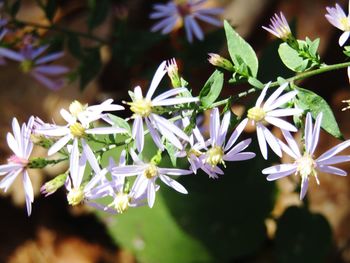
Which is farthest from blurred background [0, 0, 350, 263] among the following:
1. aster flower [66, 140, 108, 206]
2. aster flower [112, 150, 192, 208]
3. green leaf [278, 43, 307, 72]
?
aster flower [66, 140, 108, 206]

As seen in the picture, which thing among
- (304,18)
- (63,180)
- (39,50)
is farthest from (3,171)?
(304,18)

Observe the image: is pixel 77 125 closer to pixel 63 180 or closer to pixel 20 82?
pixel 63 180

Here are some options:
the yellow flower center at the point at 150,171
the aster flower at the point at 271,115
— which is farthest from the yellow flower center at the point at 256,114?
the yellow flower center at the point at 150,171

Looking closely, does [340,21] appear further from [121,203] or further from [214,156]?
[121,203]

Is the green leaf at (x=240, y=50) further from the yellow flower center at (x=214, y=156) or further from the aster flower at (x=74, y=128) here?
the aster flower at (x=74, y=128)

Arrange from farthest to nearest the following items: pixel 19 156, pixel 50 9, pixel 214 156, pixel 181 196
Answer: pixel 181 196
pixel 50 9
pixel 19 156
pixel 214 156

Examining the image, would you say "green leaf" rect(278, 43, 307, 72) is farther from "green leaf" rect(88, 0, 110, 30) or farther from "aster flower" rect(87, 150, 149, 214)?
"green leaf" rect(88, 0, 110, 30)

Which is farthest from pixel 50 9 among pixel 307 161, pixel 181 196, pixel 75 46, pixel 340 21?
pixel 307 161
